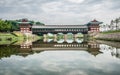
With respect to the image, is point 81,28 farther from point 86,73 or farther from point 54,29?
point 86,73

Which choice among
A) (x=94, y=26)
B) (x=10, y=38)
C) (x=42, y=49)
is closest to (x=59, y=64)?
(x=42, y=49)

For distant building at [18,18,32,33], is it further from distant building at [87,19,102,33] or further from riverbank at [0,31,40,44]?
distant building at [87,19,102,33]

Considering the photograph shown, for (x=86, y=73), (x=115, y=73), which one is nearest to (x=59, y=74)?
(x=86, y=73)

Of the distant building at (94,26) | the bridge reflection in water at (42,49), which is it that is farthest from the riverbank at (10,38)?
the distant building at (94,26)

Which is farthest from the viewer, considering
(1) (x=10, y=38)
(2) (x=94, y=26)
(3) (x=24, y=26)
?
(2) (x=94, y=26)

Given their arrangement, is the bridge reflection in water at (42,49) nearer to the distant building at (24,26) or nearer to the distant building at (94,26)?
the distant building at (24,26)

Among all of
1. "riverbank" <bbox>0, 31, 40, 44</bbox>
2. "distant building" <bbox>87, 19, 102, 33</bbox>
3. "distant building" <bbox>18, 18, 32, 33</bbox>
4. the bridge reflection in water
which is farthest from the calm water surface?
"distant building" <bbox>87, 19, 102, 33</bbox>

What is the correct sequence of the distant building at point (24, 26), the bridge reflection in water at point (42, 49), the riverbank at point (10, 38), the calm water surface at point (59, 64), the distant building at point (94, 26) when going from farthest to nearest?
the distant building at point (94, 26), the distant building at point (24, 26), the riverbank at point (10, 38), the bridge reflection in water at point (42, 49), the calm water surface at point (59, 64)

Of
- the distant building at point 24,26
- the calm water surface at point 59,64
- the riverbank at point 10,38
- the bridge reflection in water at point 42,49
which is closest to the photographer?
the calm water surface at point 59,64

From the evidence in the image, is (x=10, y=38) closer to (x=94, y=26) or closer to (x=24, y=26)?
(x=24, y=26)

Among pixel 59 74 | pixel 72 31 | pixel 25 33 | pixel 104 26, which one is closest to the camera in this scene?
pixel 59 74

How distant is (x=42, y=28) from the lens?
340 feet

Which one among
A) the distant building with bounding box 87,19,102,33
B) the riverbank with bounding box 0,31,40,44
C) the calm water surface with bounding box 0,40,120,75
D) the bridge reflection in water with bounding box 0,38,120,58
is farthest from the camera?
the distant building with bounding box 87,19,102,33

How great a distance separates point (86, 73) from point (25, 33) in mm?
86641
